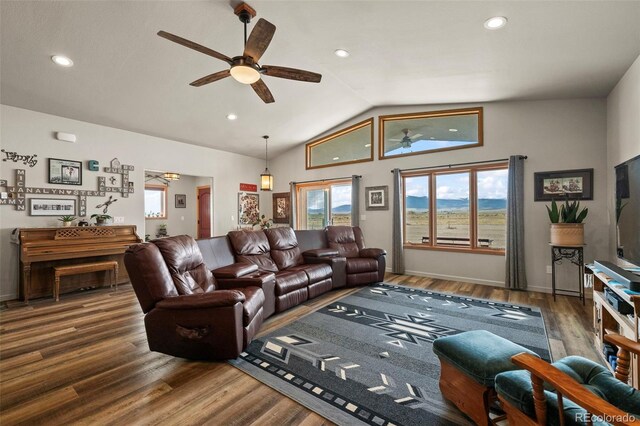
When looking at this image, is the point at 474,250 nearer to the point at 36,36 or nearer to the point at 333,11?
the point at 333,11

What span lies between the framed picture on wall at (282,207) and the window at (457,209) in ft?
10.6

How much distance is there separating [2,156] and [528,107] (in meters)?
8.02

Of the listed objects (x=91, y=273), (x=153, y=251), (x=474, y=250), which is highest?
(x=153, y=251)

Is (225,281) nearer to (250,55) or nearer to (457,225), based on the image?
(250,55)

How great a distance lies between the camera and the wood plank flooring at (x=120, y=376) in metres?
1.75

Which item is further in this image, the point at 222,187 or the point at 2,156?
the point at 222,187

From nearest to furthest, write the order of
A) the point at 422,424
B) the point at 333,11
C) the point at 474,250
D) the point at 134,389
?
the point at 422,424 → the point at 134,389 → the point at 333,11 → the point at 474,250

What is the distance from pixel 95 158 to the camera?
4816mm

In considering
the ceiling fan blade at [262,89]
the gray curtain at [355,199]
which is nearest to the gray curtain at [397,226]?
the gray curtain at [355,199]

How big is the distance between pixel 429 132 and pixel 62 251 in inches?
255

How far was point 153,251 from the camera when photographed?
2.47 m

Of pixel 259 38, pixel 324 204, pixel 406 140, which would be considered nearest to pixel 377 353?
pixel 259 38

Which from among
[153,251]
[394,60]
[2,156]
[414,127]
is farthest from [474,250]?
[2,156]

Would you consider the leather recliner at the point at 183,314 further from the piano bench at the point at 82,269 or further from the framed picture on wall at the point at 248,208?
the framed picture on wall at the point at 248,208
